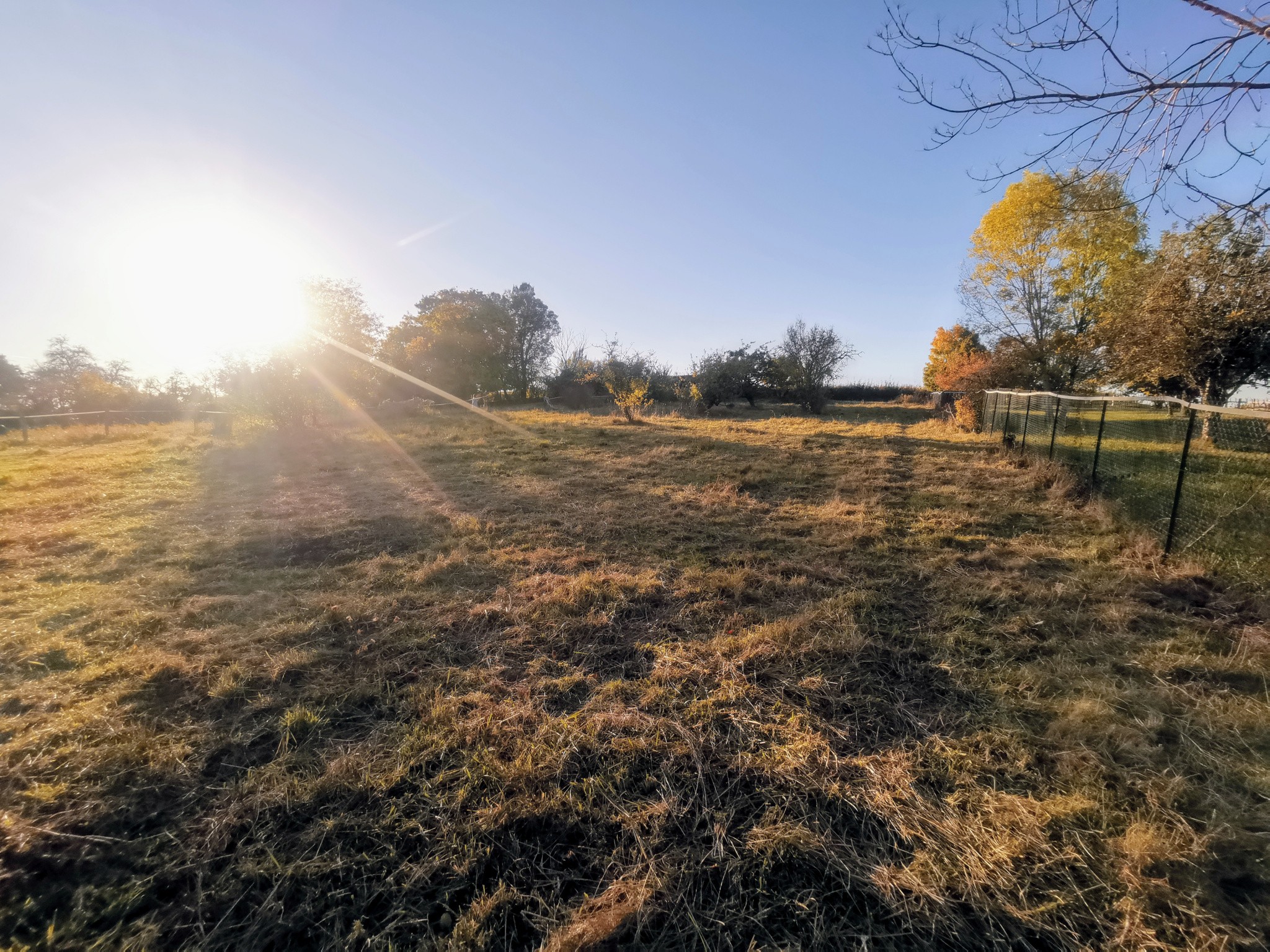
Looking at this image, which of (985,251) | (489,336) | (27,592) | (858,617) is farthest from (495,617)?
(489,336)

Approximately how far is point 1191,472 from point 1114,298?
11778 mm

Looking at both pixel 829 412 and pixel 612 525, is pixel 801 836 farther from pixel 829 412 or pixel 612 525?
pixel 829 412

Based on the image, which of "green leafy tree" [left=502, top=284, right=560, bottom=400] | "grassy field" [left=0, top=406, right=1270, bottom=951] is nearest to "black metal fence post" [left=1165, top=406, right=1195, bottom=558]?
"grassy field" [left=0, top=406, right=1270, bottom=951]

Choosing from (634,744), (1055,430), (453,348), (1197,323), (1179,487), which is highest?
(453,348)

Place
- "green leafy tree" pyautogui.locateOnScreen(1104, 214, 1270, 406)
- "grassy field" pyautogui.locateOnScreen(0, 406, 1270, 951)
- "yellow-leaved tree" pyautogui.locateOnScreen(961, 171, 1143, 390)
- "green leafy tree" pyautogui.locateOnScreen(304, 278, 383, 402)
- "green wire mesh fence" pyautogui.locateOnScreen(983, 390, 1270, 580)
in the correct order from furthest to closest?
"green leafy tree" pyautogui.locateOnScreen(304, 278, 383, 402), "yellow-leaved tree" pyautogui.locateOnScreen(961, 171, 1143, 390), "green leafy tree" pyautogui.locateOnScreen(1104, 214, 1270, 406), "green wire mesh fence" pyautogui.locateOnScreen(983, 390, 1270, 580), "grassy field" pyautogui.locateOnScreen(0, 406, 1270, 951)

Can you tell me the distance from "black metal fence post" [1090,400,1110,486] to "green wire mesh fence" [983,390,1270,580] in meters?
0.01

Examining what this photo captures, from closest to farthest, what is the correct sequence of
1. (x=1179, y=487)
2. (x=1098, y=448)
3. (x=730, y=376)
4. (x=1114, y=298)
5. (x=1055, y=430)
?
(x=1179, y=487) < (x=1098, y=448) < (x=1055, y=430) < (x=1114, y=298) < (x=730, y=376)

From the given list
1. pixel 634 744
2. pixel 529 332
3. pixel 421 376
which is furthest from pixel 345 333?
pixel 634 744

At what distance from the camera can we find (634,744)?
2188 mm

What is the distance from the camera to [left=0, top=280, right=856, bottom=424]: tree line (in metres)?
15.4

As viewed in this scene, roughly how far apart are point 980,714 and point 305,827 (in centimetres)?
304

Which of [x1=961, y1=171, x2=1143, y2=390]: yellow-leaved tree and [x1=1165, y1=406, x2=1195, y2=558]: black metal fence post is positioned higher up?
[x1=961, y1=171, x2=1143, y2=390]: yellow-leaved tree

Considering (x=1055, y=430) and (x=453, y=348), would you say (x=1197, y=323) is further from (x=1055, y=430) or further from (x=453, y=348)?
(x=453, y=348)

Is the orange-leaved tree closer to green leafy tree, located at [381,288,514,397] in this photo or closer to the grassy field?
the grassy field
